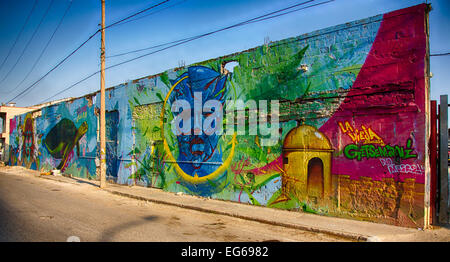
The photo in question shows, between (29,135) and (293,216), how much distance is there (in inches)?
1097

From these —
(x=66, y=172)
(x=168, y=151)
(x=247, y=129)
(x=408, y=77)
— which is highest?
(x=408, y=77)

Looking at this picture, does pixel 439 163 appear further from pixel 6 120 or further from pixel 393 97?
pixel 6 120

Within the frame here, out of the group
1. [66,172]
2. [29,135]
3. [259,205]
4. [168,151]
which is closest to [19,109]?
[29,135]

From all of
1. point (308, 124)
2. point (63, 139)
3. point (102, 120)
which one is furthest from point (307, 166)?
point (63, 139)

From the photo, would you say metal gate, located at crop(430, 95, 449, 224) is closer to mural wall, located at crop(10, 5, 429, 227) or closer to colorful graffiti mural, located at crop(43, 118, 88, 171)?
mural wall, located at crop(10, 5, 429, 227)

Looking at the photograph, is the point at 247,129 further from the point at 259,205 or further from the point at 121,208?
the point at 121,208

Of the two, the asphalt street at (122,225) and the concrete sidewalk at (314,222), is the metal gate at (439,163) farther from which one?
the asphalt street at (122,225)

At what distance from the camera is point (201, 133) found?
39.7 feet

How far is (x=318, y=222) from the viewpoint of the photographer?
25.1ft

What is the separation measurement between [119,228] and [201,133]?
576cm

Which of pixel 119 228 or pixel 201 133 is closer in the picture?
pixel 119 228

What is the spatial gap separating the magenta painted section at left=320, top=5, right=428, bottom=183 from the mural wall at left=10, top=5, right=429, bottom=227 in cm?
2

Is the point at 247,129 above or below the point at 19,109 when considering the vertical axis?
below

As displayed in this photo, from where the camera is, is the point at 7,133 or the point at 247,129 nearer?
the point at 247,129
